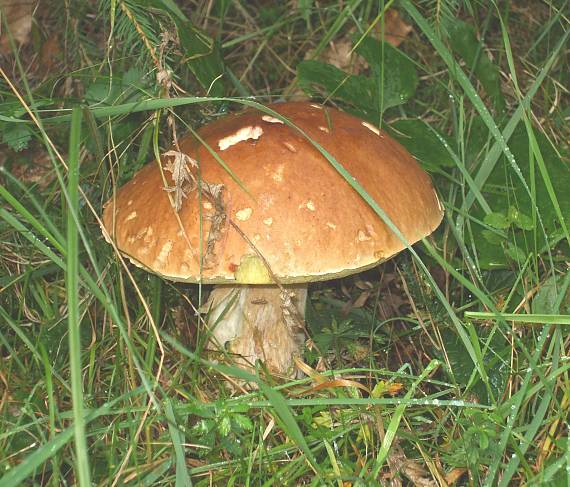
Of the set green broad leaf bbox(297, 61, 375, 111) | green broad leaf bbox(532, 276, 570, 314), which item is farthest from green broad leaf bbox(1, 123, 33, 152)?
green broad leaf bbox(532, 276, 570, 314)

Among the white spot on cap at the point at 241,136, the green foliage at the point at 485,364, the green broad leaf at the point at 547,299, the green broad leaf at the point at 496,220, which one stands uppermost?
the white spot on cap at the point at 241,136

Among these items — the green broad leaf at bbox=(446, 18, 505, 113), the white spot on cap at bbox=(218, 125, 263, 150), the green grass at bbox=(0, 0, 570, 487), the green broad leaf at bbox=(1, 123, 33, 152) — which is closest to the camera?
the green grass at bbox=(0, 0, 570, 487)

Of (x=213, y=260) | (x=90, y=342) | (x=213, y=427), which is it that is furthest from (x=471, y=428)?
(x=90, y=342)

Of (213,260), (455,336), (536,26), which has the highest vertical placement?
(536,26)

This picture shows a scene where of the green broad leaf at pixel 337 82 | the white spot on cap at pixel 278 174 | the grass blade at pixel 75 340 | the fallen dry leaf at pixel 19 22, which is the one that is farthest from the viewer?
the fallen dry leaf at pixel 19 22

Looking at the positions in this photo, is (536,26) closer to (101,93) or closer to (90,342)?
(101,93)

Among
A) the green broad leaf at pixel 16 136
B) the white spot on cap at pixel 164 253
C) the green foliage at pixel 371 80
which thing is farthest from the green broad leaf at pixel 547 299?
the green broad leaf at pixel 16 136

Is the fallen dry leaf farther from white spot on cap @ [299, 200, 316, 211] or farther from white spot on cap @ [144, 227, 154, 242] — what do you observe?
white spot on cap @ [299, 200, 316, 211]

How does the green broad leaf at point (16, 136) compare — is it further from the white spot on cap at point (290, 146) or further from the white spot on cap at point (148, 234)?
the white spot on cap at point (290, 146)
